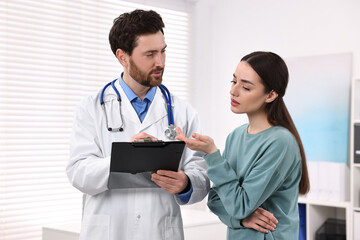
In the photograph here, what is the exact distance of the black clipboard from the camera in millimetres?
1373

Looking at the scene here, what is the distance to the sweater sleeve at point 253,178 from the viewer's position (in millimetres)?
1410

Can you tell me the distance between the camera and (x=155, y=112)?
172cm

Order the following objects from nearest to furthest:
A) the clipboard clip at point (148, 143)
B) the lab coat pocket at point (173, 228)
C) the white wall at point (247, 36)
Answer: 1. the clipboard clip at point (148, 143)
2. the lab coat pocket at point (173, 228)
3. the white wall at point (247, 36)

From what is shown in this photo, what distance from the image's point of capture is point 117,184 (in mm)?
1561

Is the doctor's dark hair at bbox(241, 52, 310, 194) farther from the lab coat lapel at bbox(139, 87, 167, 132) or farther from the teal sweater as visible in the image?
the lab coat lapel at bbox(139, 87, 167, 132)

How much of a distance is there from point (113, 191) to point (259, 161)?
535 mm

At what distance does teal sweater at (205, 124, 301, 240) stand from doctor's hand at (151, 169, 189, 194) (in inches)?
4.3

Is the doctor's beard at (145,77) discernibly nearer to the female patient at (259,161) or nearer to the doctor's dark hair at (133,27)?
the doctor's dark hair at (133,27)

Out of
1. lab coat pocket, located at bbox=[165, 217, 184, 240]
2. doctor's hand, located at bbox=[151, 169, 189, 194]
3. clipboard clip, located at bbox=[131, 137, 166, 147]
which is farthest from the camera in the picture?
lab coat pocket, located at bbox=[165, 217, 184, 240]

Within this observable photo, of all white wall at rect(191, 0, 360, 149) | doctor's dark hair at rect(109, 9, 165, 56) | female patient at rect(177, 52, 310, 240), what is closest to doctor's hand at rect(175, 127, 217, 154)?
female patient at rect(177, 52, 310, 240)

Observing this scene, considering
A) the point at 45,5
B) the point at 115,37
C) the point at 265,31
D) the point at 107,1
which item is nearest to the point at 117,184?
the point at 115,37

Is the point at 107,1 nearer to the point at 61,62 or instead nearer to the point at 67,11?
the point at 67,11

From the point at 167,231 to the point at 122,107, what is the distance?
48cm

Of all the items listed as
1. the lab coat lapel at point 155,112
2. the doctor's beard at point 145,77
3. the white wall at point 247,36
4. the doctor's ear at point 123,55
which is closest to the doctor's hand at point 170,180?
the lab coat lapel at point 155,112
